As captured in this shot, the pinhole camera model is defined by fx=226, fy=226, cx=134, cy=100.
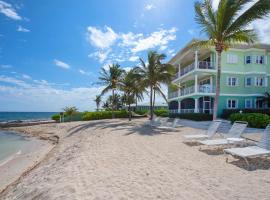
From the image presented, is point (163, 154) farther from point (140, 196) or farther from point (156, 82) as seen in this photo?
point (156, 82)

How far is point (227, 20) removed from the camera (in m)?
14.5

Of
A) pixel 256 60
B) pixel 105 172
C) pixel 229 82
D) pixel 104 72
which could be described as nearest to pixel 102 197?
pixel 105 172

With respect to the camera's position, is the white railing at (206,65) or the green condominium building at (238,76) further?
the white railing at (206,65)

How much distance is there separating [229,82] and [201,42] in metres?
12.2

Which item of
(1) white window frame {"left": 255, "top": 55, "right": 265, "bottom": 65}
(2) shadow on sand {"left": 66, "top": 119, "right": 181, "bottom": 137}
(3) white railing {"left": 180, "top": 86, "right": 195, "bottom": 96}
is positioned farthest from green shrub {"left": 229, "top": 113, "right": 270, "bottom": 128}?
(1) white window frame {"left": 255, "top": 55, "right": 265, "bottom": 65}

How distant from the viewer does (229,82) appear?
2633 cm

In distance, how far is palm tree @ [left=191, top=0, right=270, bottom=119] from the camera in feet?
45.8

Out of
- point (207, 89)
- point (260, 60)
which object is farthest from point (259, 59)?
point (207, 89)

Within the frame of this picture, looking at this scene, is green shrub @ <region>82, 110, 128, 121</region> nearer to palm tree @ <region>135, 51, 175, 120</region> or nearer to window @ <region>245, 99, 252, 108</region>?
palm tree @ <region>135, 51, 175, 120</region>

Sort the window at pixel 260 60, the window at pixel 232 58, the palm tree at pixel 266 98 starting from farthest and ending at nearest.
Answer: the window at pixel 232 58 < the window at pixel 260 60 < the palm tree at pixel 266 98

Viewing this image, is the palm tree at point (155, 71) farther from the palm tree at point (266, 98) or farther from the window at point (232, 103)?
the palm tree at point (266, 98)

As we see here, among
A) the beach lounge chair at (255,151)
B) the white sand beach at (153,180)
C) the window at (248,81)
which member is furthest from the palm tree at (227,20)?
the window at (248,81)

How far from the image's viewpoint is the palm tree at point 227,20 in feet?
45.8

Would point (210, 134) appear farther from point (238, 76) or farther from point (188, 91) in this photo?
point (238, 76)
